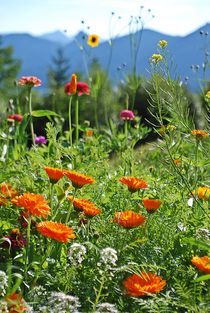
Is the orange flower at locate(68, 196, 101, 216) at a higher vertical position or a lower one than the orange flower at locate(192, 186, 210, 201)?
higher

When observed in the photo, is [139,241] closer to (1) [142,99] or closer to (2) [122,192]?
(2) [122,192]

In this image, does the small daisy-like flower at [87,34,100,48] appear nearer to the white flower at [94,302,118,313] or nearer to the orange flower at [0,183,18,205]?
the orange flower at [0,183,18,205]

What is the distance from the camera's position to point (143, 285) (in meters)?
1.68

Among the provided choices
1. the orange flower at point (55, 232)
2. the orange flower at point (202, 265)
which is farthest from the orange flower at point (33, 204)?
the orange flower at point (202, 265)

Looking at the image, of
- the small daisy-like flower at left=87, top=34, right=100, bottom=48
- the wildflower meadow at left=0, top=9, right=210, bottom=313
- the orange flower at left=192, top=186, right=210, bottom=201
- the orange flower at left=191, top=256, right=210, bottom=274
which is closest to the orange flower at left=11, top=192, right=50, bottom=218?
the wildflower meadow at left=0, top=9, right=210, bottom=313

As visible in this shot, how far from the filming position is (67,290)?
190 cm

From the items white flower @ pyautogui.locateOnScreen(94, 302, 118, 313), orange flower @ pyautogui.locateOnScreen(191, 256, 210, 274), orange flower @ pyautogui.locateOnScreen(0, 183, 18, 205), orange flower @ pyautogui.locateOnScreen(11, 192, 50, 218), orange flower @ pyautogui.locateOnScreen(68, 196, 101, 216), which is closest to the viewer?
white flower @ pyautogui.locateOnScreen(94, 302, 118, 313)

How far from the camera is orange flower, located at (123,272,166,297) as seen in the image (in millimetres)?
1653

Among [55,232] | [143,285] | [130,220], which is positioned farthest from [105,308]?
[130,220]

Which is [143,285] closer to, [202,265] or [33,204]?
[202,265]

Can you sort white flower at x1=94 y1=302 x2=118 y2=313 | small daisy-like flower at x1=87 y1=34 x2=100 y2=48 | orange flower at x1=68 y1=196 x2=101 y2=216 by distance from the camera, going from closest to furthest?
white flower at x1=94 y1=302 x2=118 y2=313 < orange flower at x1=68 y1=196 x2=101 y2=216 < small daisy-like flower at x1=87 y1=34 x2=100 y2=48

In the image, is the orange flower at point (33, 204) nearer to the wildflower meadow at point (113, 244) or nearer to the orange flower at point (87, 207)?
the wildflower meadow at point (113, 244)

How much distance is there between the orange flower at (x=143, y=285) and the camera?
5.42 feet

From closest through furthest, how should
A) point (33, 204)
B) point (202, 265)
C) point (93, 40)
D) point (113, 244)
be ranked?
point (202, 265) → point (33, 204) → point (113, 244) → point (93, 40)
